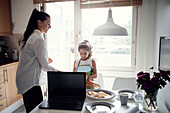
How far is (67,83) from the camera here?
4.70 ft

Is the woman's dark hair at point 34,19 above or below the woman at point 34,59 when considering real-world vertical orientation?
above

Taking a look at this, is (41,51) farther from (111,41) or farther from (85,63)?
(111,41)

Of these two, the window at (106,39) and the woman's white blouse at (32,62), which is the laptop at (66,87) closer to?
the woman's white blouse at (32,62)

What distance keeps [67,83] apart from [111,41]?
174cm

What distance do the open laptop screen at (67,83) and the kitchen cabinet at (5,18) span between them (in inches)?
74.9

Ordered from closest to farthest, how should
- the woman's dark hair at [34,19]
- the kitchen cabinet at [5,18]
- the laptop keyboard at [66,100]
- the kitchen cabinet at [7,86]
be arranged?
the laptop keyboard at [66,100], the woman's dark hair at [34,19], the kitchen cabinet at [7,86], the kitchen cabinet at [5,18]

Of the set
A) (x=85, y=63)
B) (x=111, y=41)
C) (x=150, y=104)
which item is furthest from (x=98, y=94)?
(x=111, y=41)

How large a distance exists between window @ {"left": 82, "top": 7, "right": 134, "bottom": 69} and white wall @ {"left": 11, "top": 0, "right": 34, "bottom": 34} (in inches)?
41.9

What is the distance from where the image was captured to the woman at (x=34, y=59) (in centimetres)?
174

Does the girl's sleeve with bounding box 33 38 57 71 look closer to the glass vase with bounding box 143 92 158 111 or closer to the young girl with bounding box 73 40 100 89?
the young girl with bounding box 73 40 100 89

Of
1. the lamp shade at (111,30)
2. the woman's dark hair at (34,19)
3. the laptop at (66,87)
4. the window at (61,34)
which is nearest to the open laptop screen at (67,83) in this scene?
the laptop at (66,87)

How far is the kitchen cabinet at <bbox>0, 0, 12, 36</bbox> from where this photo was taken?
9.16 ft

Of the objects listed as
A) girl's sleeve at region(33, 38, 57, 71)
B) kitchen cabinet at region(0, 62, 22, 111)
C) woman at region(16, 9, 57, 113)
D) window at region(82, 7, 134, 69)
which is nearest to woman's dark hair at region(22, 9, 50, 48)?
woman at region(16, 9, 57, 113)

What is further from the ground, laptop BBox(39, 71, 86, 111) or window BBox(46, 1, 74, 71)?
window BBox(46, 1, 74, 71)
